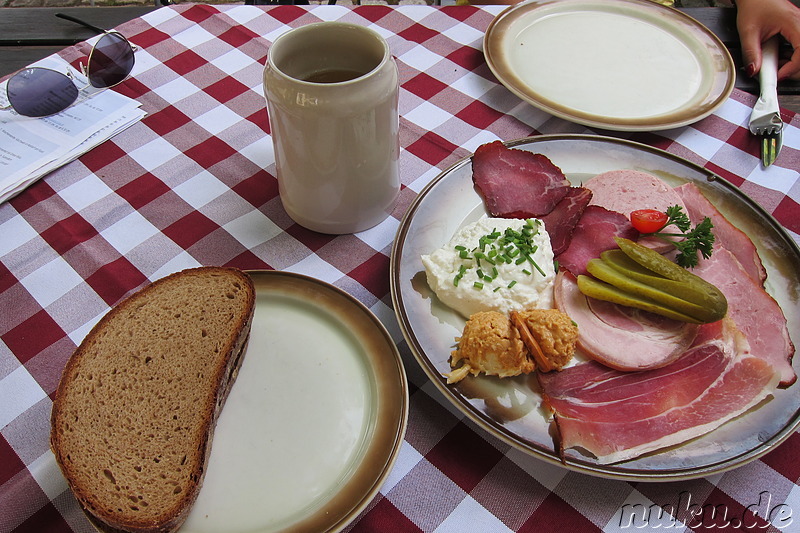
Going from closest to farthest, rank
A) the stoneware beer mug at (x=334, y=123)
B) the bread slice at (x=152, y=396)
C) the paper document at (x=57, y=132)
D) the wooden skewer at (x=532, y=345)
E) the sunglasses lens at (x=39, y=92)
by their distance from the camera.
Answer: the bread slice at (x=152, y=396), the wooden skewer at (x=532, y=345), the stoneware beer mug at (x=334, y=123), the paper document at (x=57, y=132), the sunglasses lens at (x=39, y=92)

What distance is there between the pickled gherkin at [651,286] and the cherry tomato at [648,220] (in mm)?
71

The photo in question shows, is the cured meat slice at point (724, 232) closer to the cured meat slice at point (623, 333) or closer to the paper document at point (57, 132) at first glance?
the cured meat slice at point (623, 333)

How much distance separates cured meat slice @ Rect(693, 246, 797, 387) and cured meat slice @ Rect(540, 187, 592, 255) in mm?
252

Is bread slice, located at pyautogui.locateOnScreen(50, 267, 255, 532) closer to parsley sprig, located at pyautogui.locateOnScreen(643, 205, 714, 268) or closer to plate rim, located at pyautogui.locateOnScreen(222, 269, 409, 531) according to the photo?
plate rim, located at pyautogui.locateOnScreen(222, 269, 409, 531)

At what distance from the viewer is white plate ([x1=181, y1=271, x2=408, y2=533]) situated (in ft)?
2.87

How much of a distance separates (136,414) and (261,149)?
0.86 metres

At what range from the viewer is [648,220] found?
3.91ft

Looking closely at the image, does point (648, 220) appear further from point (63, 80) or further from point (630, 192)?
point (63, 80)

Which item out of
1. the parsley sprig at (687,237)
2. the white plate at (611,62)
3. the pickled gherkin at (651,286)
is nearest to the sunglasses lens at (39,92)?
the white plate at (611,62)

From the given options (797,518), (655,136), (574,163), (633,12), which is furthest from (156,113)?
(797,518)

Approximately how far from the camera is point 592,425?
0.94 metres

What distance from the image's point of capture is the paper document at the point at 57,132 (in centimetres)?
146

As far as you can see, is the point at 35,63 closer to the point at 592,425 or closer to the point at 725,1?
the point at 592,425

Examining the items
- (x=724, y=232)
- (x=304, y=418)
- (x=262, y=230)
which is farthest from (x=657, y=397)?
(x=262, y=230)
